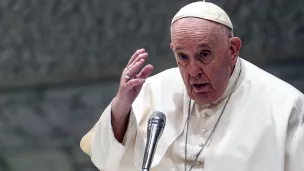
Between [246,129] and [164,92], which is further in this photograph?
[164,92]

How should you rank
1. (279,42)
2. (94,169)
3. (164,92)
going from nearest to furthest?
(164,92) → (279,42) → (94,169)

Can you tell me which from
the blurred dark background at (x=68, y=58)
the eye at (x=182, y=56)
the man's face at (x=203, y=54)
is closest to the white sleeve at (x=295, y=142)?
the man's face at (x=203, y=54)

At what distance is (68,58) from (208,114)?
0.99m

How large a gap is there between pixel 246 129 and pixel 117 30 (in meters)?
0.98

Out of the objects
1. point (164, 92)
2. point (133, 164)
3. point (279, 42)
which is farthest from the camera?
point (279, 42)

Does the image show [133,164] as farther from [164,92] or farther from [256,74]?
[256,74]

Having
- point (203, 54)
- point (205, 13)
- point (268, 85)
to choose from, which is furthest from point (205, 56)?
point (268, 85)

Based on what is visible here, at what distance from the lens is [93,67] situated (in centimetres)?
257

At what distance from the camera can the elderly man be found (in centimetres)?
166

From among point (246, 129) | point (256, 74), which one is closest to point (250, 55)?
point (256, 74)

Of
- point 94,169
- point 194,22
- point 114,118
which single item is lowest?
point 94,169

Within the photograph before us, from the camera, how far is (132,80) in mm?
1634

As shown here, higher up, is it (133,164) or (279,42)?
(279,42)

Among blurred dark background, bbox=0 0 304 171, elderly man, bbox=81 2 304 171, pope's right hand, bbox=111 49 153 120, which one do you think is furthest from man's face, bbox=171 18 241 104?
blurred dark background, bbox=0 0 304 171
